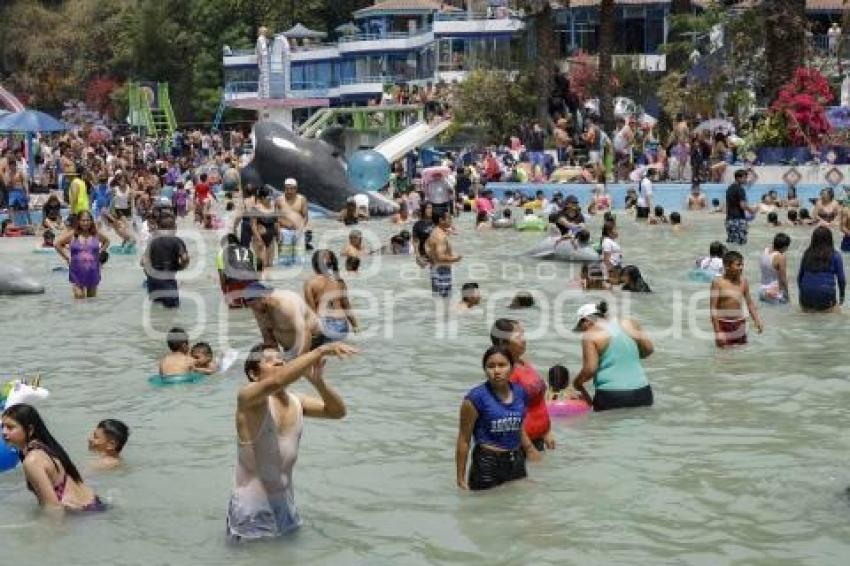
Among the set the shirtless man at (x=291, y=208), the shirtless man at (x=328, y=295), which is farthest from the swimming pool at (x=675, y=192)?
the shirtless man at (x=328, y=295)

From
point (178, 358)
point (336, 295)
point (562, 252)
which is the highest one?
point (336, 295)

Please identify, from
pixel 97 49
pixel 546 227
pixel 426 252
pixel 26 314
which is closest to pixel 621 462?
pixel 426 252

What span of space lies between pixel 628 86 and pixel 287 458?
115ft

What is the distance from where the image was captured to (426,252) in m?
15.7

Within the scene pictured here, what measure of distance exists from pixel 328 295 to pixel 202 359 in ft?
4.41

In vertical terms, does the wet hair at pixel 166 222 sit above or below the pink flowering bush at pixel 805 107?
below

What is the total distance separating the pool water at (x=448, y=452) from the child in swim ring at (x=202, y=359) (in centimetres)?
15

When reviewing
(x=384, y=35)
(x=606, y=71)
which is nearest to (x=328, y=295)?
(x=606, y=71)

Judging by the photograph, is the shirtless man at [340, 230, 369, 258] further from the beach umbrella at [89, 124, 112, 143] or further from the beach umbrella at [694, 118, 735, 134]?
the beach umbrella at [89, 124, 112, 143]

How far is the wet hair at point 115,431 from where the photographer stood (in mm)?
8766

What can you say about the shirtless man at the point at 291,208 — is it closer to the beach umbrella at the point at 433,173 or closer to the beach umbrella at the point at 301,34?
the beach umbrella at the point at 433,173

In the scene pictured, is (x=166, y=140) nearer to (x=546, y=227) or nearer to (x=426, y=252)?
(x=546, y=227)

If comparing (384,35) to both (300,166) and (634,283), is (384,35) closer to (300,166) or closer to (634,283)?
(300,166)

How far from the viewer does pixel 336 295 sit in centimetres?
1212
